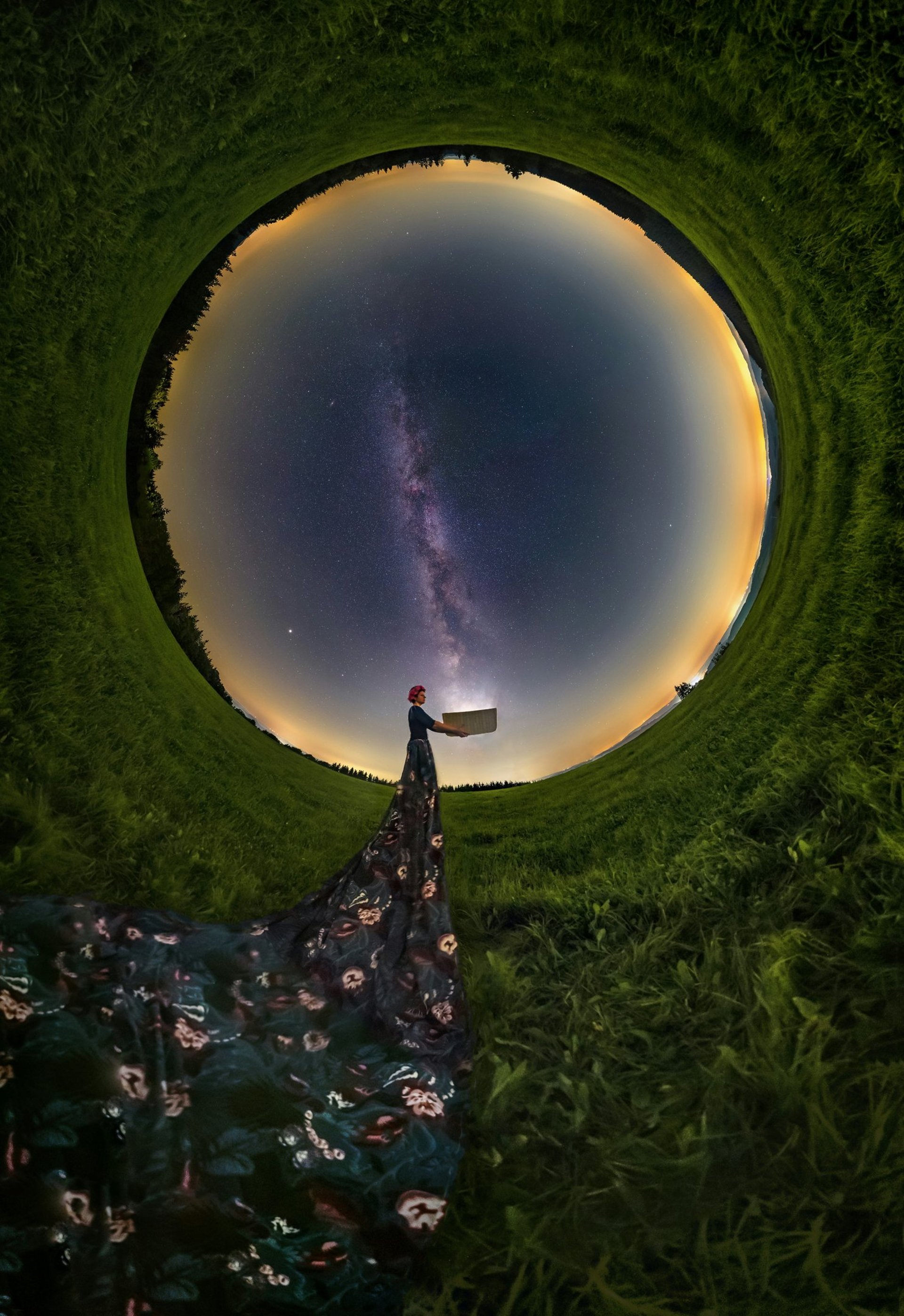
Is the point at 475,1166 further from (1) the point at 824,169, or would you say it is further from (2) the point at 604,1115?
(1) the point at 824,169

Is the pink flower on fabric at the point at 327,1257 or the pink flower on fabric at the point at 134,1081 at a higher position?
the pink flower on fabric at the point at 134,1081

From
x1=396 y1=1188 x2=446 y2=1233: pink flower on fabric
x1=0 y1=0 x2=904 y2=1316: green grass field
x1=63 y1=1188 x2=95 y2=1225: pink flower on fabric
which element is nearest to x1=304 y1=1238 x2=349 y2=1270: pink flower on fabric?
x1=396 y1=1188 x2=446 y2=1233: pink flower on fabric

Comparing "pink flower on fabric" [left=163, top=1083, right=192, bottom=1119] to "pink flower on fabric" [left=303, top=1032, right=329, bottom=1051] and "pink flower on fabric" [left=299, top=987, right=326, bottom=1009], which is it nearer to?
"pink flower on fabric" [left=303, top=1032, right=329, bottom=1051]

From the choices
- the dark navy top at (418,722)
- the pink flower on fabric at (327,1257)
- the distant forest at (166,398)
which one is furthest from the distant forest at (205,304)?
the pink flower on fabric at (327,1257)

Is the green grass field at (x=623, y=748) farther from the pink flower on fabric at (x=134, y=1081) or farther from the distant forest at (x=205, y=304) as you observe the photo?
the pink flower on fabric at (x=134, y=1081)

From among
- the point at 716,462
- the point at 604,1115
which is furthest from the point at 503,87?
the point at 604,1115
